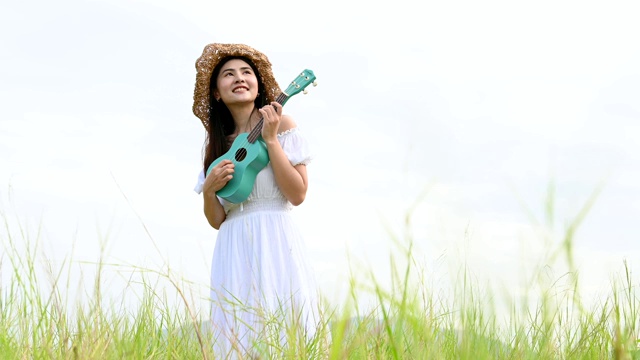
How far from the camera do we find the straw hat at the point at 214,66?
4.35 m

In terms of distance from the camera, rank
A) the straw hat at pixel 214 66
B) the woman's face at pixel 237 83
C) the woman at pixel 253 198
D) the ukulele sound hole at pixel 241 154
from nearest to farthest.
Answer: the woman at pixel 253 198, the ukulele sound hole at pixel 241 154, the woman's face at pixel 237 83, the straw hat at pixel 214 66

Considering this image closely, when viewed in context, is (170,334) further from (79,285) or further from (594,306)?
(594,306)

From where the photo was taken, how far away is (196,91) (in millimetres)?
4457

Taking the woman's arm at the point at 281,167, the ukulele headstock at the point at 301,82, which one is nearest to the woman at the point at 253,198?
the woman's arm at the point at 281,167

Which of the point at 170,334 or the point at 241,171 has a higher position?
the point at 241,171

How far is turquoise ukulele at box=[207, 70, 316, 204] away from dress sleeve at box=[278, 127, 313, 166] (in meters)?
0.12

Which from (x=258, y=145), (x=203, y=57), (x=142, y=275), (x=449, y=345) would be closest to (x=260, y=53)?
(x=203, y=57)

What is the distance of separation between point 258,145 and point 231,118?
577mm

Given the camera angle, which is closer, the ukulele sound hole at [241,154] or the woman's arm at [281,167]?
the woman's arm at [281,167]

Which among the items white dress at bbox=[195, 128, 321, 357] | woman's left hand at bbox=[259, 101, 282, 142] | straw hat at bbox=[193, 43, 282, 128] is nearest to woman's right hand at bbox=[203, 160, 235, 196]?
white dress at bbox=[195, 128, 321, 357]

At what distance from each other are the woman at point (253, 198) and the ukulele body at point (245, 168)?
40 millimetres

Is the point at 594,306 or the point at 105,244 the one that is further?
the point at 594,306

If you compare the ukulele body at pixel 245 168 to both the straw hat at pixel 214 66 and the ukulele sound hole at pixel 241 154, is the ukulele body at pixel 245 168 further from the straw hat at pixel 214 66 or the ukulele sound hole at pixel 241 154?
the straw hat at pixel 214 66

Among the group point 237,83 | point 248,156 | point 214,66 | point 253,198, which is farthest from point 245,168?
point 214,66
